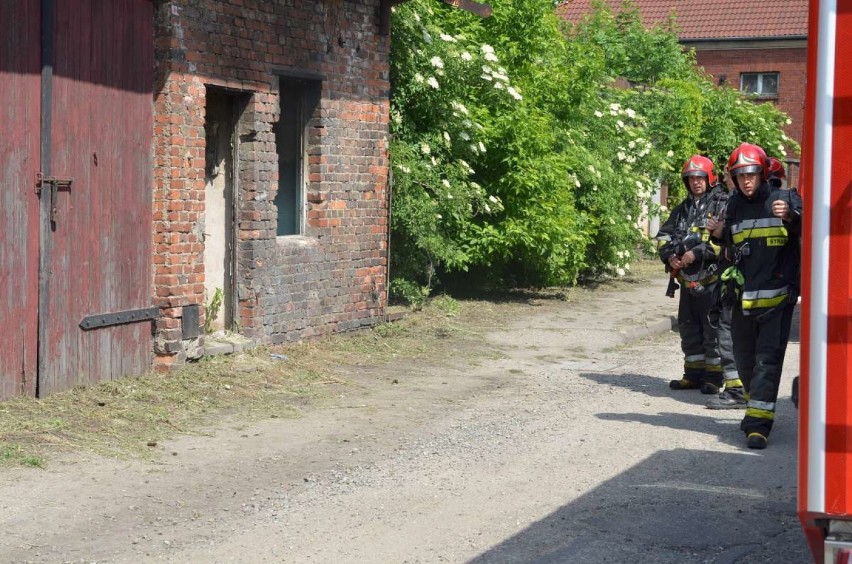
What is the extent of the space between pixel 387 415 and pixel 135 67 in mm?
3369

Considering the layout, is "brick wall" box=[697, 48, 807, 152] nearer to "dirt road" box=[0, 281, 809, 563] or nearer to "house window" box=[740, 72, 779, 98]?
"house window" box=[740, 72, 779, 98]

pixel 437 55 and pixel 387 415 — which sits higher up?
pixel 437 55

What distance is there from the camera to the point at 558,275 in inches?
670

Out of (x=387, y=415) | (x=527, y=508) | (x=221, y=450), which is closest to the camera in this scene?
(x=527, y=508)

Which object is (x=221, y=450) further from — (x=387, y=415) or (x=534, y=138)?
(x=534, y=138)

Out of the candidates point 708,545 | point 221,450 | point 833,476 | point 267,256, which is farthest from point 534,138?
point 833,476

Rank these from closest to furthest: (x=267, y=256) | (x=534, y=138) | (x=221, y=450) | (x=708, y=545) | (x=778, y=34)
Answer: (x=708, y=545)
(x=221, y=450)
(x=267, y=256)
(x=534, y=138)
(x=778, y=34)

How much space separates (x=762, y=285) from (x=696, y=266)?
211 centimetres

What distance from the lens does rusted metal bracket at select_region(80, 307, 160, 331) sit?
8.85m

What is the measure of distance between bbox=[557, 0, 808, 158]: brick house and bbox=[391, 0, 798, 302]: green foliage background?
778 inches

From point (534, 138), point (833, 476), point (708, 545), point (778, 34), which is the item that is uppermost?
point (778, 34)

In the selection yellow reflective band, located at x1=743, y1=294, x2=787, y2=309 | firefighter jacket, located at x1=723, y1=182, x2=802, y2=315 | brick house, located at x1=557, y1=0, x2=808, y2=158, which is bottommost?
yellow reflective band, located at x1=743, y1=294, x2=787, y2=309

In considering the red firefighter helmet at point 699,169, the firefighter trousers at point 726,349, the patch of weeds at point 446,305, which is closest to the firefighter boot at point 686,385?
the firefighter trousers at point 726,349

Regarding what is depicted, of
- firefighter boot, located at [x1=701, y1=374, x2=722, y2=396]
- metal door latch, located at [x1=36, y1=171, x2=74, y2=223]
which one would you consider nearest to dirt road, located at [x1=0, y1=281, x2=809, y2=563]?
firefighter boot, located at [x1=701, y1=374, x2=722, y2=396]
